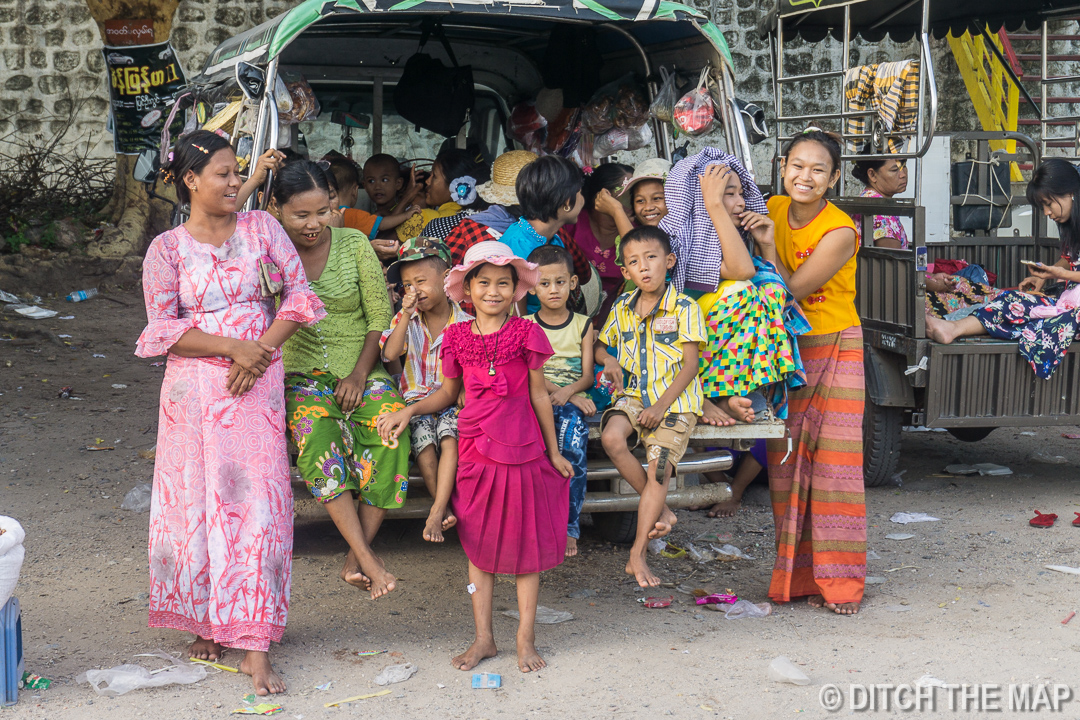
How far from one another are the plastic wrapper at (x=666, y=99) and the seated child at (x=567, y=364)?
4.30ft

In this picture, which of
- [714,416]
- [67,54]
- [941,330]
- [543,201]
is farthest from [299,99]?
[67,54]

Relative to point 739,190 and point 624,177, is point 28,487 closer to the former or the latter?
point 624,177

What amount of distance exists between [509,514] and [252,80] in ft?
6.83

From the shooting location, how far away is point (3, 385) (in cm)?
773

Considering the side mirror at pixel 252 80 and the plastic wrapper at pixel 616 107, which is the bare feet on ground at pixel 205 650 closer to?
the side mirror at pixel 252 80

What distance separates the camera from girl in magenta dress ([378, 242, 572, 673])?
11.5ft

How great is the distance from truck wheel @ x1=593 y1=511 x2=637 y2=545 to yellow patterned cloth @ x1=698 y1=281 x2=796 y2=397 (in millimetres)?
1117

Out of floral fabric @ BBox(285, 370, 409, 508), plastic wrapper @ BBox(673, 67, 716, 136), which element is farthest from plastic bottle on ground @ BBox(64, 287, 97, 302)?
plastic wrapper @ BBox(673, 67, 716, 136)

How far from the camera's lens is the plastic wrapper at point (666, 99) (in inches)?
204

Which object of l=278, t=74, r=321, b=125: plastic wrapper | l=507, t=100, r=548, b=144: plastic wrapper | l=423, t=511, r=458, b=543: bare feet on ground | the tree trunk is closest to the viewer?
l=423, t=511, r=458, b=543: bare feet on ground

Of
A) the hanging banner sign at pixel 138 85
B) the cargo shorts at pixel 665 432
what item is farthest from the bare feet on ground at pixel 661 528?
the hanging banner sign at pixel 138 85

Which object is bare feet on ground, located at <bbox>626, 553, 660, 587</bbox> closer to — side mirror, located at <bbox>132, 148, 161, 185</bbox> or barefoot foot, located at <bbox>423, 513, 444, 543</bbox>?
barefoot foot, located at <bbox>423, 513, 444, 543</bbox>

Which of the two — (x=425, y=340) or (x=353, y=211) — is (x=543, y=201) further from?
(x=353, y=211)

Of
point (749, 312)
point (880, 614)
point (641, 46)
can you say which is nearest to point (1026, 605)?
point (880, 614)
